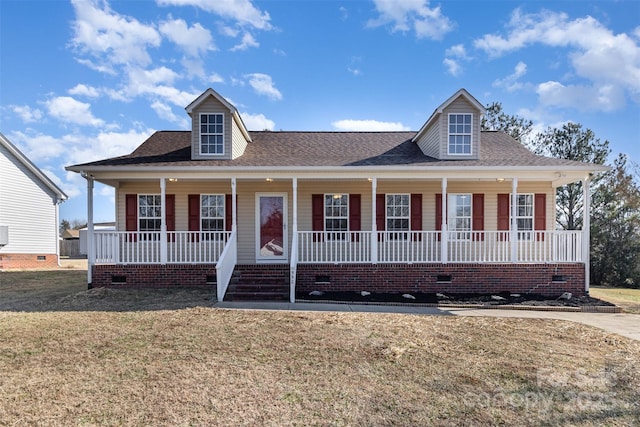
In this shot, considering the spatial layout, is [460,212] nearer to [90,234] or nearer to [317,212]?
[317,212]

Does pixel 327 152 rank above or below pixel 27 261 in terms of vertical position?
above

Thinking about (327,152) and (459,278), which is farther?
(327,152)

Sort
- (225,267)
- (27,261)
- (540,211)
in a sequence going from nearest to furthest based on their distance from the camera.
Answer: (225,267)
(540,211)
(27,261)

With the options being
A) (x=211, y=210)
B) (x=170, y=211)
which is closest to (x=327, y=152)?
(x=211, y=210)

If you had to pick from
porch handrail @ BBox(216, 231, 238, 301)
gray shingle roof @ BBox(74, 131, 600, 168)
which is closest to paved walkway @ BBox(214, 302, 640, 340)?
porch handrail @ BBox(216, 231, 238, 301)

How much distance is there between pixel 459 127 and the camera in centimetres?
1148

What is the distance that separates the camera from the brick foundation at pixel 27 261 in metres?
18.0

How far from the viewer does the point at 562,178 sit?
36.4 feet

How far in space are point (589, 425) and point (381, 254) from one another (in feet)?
22.7

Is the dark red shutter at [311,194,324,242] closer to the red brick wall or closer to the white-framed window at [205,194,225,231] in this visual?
the red brick wall

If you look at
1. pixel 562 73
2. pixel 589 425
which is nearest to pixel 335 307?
pixel 589 425

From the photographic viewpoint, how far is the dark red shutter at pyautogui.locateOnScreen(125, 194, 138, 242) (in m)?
11.6

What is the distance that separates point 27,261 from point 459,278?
68.3ft

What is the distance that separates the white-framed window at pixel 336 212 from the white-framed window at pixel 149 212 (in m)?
5.27
